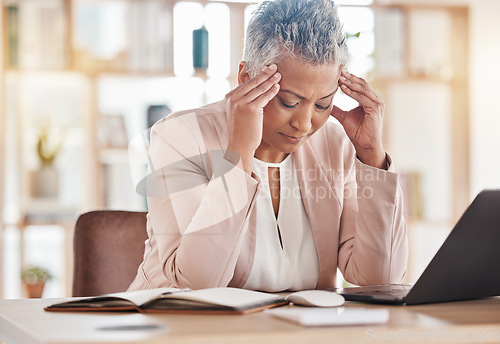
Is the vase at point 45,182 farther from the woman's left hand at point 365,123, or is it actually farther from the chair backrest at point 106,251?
the woman's left hand at point 365,123

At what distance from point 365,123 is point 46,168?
2.32 meters

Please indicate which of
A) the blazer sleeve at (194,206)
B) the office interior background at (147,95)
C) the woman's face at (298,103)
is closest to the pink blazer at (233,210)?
the blazer sleeve at (194,206)

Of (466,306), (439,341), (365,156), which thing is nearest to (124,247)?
(365,156)

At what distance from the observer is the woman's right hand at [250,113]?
136 centimetres

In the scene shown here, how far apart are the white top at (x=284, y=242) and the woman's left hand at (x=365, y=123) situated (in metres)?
0.17

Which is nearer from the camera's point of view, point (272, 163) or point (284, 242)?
point (284, 242)

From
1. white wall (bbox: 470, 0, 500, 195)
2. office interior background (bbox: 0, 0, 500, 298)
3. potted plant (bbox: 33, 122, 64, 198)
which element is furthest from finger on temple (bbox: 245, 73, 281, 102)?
white wall (bbox: 470, 0, 500, 195)

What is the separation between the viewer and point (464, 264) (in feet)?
3.48

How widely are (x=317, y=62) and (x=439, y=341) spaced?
2.48 feet

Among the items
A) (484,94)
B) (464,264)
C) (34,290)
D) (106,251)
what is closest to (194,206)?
(106,251)

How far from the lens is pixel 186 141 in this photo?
1.49 metres

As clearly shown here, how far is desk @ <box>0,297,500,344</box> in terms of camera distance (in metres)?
0.72

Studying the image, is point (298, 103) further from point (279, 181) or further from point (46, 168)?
point (46, 168)

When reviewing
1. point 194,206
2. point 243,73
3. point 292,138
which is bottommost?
point 194,206
